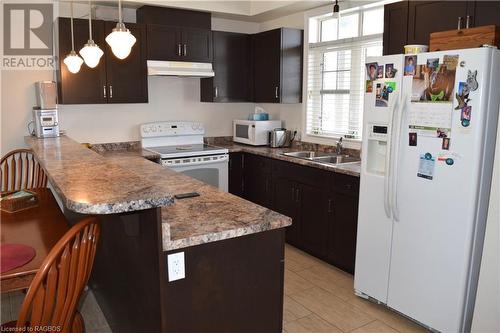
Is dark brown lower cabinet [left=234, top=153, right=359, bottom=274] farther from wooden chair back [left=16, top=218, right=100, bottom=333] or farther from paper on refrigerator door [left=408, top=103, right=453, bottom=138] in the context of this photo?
wooden chair back [left=16, top=218, right=100, bottom=333]

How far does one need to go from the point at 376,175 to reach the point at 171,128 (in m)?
2.70

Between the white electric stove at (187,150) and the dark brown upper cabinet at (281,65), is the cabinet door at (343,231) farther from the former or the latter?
the dark brown upper cabinet at (281,65)

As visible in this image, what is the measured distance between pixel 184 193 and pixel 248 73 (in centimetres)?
296

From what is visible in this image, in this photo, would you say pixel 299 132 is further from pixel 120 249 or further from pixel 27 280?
pixel 27 280

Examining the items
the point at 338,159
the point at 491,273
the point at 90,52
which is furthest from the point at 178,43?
the point at 491,273

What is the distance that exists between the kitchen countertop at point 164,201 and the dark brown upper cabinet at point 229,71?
2.41 meters

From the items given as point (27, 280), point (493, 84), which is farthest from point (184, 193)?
point (493, 84)

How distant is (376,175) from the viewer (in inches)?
116

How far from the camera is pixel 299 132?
4941mm

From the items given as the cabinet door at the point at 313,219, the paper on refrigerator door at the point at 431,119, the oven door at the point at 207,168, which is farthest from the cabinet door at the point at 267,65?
the paper on refrigerator door at the point at 431,119

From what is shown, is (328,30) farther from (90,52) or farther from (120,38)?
(120,38)

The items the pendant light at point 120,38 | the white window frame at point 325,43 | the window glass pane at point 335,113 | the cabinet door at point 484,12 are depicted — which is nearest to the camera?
the pendant light at point 120,38

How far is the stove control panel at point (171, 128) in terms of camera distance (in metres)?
4.73

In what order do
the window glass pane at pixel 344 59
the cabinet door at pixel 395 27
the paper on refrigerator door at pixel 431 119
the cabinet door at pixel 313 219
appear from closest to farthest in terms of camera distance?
1. the paper on refrigerator door at pixel 431 119
2. the cabinet door at pixel 395 27
3. the cabinet door at pixel 313 219
4. the window glass pane at pixel 344 59
